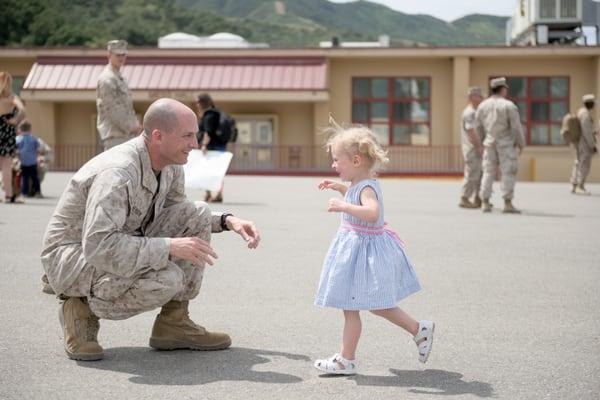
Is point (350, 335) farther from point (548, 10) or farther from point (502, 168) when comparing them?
point (548, 10)

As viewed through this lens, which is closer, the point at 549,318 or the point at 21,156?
the point at 549,318

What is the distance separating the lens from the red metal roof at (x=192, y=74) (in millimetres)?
39281

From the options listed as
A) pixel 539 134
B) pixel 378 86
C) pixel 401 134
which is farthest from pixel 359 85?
pixel 539 134

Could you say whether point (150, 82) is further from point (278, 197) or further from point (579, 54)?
point (278, 197)

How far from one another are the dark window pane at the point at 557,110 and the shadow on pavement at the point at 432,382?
36966 millimetres

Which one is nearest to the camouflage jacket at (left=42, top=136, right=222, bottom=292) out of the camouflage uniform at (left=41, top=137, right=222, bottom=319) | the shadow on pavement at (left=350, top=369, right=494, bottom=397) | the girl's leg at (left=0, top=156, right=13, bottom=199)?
the camouflage uniform at (left=41, top=137, right=222, bottom=319)

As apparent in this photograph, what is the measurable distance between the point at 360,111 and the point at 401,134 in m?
1.80

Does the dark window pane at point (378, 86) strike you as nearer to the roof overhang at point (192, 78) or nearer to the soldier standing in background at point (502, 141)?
the roof overhang at point (192, 78)

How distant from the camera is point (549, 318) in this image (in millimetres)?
7285

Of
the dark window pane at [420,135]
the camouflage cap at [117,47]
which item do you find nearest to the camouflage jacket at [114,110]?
the camouflage cap at [117,47]

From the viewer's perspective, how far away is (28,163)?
18578 millimetres

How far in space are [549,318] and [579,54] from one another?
34.1m

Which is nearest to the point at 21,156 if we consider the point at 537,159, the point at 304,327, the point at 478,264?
the point at 478,264

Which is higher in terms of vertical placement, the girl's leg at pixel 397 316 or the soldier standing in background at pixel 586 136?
the soldier standing in background at pixel 586 136
